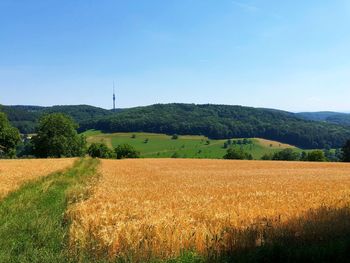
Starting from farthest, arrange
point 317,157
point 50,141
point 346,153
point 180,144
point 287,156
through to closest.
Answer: point 180,144 → point 287,156 → point 317,157 → point 346,153 → point 50,141

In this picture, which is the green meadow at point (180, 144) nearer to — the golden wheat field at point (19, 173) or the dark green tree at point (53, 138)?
the dark green tree at point (53, 138)

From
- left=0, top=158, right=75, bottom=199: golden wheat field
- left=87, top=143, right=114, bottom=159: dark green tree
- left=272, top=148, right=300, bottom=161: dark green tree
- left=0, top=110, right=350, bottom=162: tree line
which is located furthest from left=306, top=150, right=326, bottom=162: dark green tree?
left=0, top=158, right=75, bottom=199: golden wheat field

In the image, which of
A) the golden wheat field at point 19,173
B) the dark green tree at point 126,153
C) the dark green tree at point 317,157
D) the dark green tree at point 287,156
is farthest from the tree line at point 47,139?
the dark green tree at point 287,156

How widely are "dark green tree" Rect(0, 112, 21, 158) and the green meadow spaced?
58686 millimetres

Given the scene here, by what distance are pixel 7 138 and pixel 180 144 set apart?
94182mm

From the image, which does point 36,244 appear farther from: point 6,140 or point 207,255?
point 6,140

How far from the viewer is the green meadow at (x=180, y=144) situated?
14555 cm

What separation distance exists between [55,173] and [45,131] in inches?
2160

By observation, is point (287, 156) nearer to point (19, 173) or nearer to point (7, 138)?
point (7, 138)

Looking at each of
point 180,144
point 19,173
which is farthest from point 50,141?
point 180,144

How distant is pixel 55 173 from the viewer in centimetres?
3784

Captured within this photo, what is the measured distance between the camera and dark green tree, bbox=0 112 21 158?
83.0 metres

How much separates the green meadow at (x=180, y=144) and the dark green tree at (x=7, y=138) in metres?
58.7

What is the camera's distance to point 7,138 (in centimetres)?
8381
